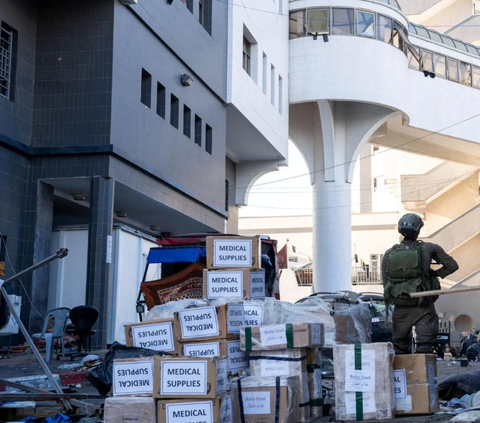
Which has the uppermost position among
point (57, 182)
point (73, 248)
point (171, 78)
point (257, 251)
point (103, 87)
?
point (171, 78)

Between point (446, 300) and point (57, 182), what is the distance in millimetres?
26851

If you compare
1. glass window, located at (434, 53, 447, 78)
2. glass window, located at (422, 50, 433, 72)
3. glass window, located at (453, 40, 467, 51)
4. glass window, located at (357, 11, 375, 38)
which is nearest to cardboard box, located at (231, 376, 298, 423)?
glass window, located at (357, 11, 375, 38)

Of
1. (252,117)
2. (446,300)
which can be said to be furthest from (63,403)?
(446,300)

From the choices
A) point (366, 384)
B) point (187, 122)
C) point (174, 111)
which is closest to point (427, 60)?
point (187, 122)

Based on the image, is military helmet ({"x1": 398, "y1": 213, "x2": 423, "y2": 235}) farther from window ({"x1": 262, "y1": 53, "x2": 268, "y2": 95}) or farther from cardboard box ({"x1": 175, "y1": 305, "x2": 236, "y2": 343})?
window ({"x1": 262, "y1": 53, "x2": 268, "y2": 95})

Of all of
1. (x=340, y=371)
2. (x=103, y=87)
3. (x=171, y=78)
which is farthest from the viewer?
(x=171, y=78)

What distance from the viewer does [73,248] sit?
70.7ft

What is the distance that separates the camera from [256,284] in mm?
11234

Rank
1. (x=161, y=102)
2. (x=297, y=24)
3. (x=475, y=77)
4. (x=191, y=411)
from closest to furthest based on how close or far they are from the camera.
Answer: (x=191, y=411) < (x=161, y=102) < (x=297, y=24) < (x=475, y=77)

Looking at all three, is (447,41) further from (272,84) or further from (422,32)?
(272,84)

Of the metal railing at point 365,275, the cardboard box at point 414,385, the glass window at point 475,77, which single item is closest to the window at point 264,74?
the glass window at point 475,77

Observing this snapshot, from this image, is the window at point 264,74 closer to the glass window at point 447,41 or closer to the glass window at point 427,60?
the glass window at point 427,60

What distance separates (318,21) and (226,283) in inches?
1120

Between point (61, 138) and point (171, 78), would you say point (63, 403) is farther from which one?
point (171, 78)
